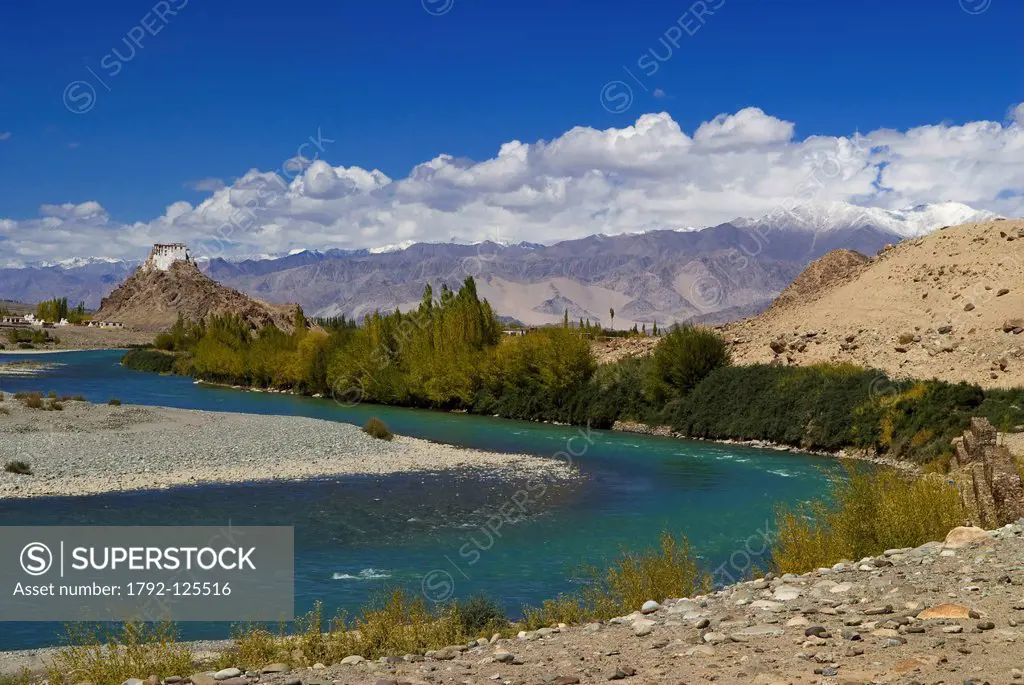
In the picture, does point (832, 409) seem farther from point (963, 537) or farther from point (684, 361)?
point (963, 537)

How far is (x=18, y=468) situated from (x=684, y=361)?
111 feet

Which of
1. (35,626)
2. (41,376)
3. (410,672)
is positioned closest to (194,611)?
(35,626)

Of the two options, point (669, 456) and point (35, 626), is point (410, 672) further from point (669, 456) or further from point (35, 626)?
point (669, 456)

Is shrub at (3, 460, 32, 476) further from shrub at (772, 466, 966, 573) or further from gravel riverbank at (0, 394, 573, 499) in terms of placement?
shrub at (772, 466, 966, 573)

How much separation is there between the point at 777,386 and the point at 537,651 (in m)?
40.2

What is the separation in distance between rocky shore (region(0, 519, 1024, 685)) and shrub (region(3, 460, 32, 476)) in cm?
2102

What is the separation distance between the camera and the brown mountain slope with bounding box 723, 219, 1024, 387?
156ft

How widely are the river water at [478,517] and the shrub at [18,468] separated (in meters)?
3.44

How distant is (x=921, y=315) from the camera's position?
5619 cm

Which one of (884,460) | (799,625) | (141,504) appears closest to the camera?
(799,625)

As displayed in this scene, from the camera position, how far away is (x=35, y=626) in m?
15.6

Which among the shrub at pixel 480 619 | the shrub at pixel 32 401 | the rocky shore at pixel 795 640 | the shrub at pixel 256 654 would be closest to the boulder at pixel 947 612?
the rocky shore at pixel 795 640

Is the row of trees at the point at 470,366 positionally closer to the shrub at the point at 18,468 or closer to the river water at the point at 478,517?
the river water at the point at 478,517

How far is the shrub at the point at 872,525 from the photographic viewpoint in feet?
48.2
